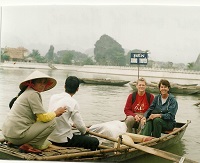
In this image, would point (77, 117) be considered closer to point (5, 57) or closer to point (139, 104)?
point (139, 104)

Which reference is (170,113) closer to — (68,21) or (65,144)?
(65,144)

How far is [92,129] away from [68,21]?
1.91 meters

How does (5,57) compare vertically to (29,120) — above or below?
above

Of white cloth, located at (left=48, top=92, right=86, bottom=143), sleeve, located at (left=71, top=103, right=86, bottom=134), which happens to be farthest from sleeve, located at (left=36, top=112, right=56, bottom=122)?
sleeve, located at (left=71, top=103, right=86, bottom=134)

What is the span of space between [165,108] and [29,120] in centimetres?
200

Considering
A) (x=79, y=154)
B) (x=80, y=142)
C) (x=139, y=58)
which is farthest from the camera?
(x=139, y=58)

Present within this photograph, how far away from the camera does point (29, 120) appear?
10.5 ft

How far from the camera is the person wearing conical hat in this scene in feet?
10.3

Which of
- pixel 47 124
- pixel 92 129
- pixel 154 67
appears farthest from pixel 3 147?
pixel 154 67

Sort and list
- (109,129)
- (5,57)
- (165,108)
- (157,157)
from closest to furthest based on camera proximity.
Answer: (109,129) < (157,157) < (165,108) < (5,57)

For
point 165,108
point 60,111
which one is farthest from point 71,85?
point 165,108

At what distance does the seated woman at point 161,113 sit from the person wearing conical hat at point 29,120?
1.56 meters

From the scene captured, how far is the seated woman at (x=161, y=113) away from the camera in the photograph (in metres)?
4.34

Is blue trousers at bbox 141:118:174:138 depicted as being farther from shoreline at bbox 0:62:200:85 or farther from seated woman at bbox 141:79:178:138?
shoreline at bbox 0:62:200:85
